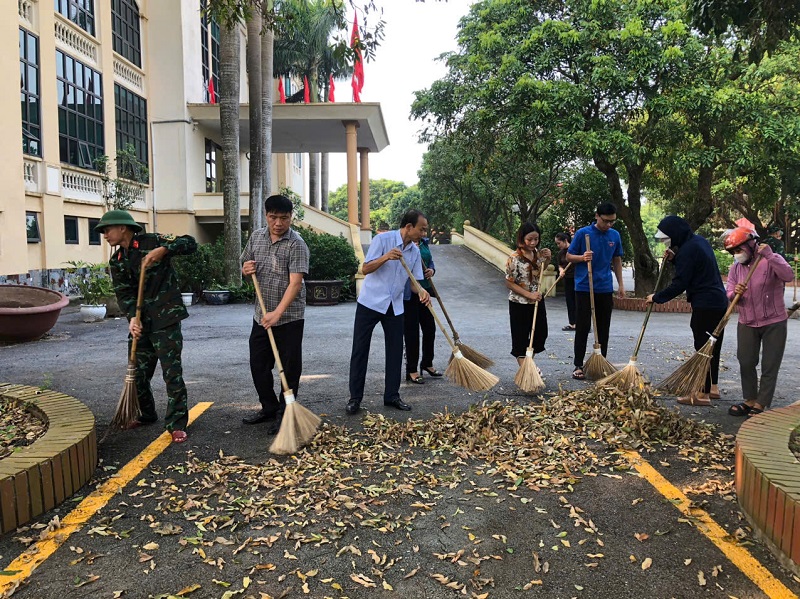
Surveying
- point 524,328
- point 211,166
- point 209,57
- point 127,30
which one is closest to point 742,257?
point 524,328

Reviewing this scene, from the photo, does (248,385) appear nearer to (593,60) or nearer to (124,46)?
(593,60)

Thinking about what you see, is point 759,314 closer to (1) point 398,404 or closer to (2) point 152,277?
(1) point 398,404

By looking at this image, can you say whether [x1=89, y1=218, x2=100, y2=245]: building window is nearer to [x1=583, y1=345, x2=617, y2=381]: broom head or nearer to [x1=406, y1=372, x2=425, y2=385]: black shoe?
[x1=406, y1=372, x2=425, y2=385]: black shoe

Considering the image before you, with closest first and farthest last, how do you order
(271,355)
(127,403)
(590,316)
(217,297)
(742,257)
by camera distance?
(127,403), (271,355), (742,257), (590,316), (217,297)

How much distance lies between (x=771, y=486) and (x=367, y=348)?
3.28m

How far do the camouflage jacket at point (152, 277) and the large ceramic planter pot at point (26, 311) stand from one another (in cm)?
579

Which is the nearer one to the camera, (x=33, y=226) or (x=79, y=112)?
(x=33, y=226)

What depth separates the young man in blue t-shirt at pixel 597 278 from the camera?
21.7ft

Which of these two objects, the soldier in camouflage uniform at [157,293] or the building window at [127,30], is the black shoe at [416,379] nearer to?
the soldier in camouflage uniform at [157,293]

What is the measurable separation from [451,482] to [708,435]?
2.14m

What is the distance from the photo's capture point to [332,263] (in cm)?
1698

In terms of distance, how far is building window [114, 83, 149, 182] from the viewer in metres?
19.4

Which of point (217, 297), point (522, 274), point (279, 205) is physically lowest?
point (217, 297)

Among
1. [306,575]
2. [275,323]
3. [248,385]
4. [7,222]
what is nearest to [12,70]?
[7,222]
